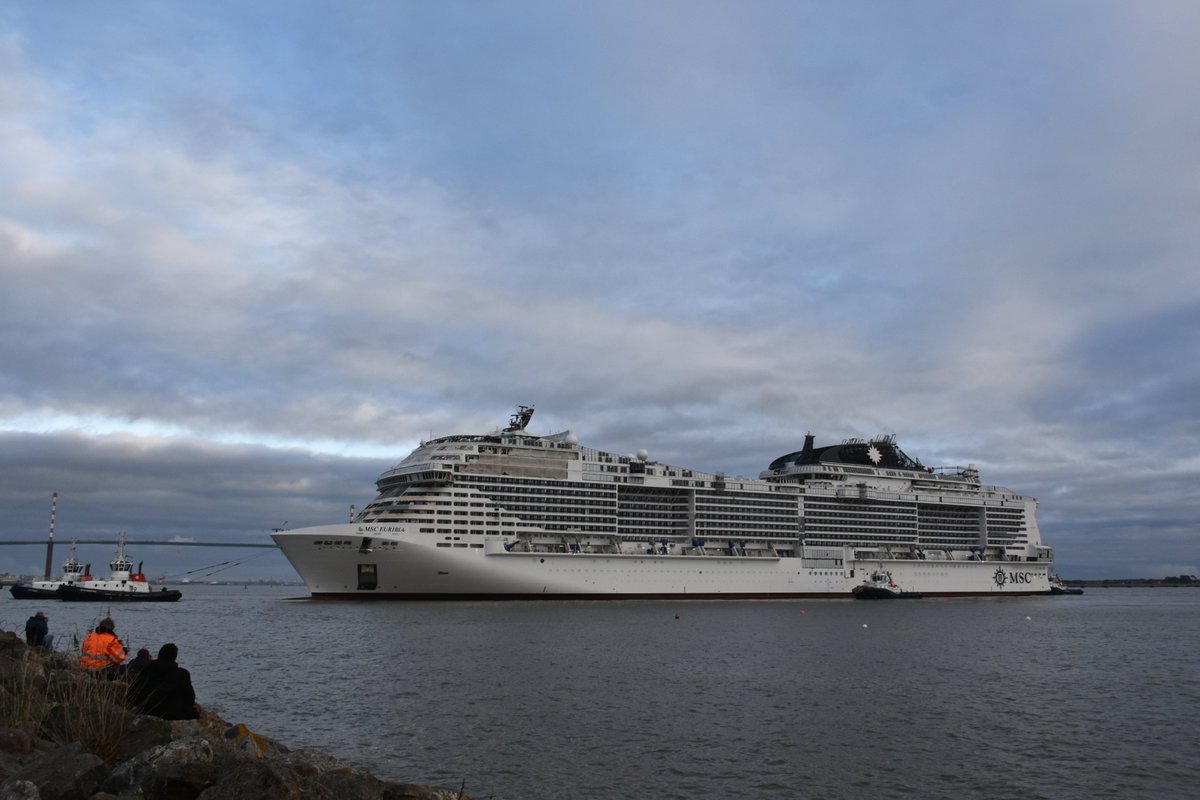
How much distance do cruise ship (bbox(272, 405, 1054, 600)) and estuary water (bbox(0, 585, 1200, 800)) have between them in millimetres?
14406

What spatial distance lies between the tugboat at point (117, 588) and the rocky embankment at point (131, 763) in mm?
82999

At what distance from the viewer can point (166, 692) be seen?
12648 mm

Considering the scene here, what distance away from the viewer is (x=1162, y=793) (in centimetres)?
1669

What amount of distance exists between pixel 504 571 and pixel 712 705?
140 feet

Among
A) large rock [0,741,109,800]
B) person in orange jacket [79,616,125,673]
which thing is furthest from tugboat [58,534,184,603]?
large rock [0,741,109,800]

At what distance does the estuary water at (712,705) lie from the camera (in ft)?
57.7

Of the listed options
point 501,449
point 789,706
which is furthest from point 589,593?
point 789,706

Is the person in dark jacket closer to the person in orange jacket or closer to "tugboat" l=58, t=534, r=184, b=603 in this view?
the person in orange jacket

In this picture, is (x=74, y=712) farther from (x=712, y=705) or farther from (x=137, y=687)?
(x=712, y=705)

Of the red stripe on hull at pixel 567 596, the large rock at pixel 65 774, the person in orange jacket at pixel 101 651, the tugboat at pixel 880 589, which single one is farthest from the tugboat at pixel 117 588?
the large rock at pixel 65 774

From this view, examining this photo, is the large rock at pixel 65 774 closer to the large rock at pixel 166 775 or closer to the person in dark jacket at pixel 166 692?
the large rock at pixel 166 775

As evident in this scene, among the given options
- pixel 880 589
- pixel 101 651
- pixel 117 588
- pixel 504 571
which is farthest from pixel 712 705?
pixel 117 588

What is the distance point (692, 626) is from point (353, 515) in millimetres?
33183

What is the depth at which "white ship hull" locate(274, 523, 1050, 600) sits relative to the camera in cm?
6341
